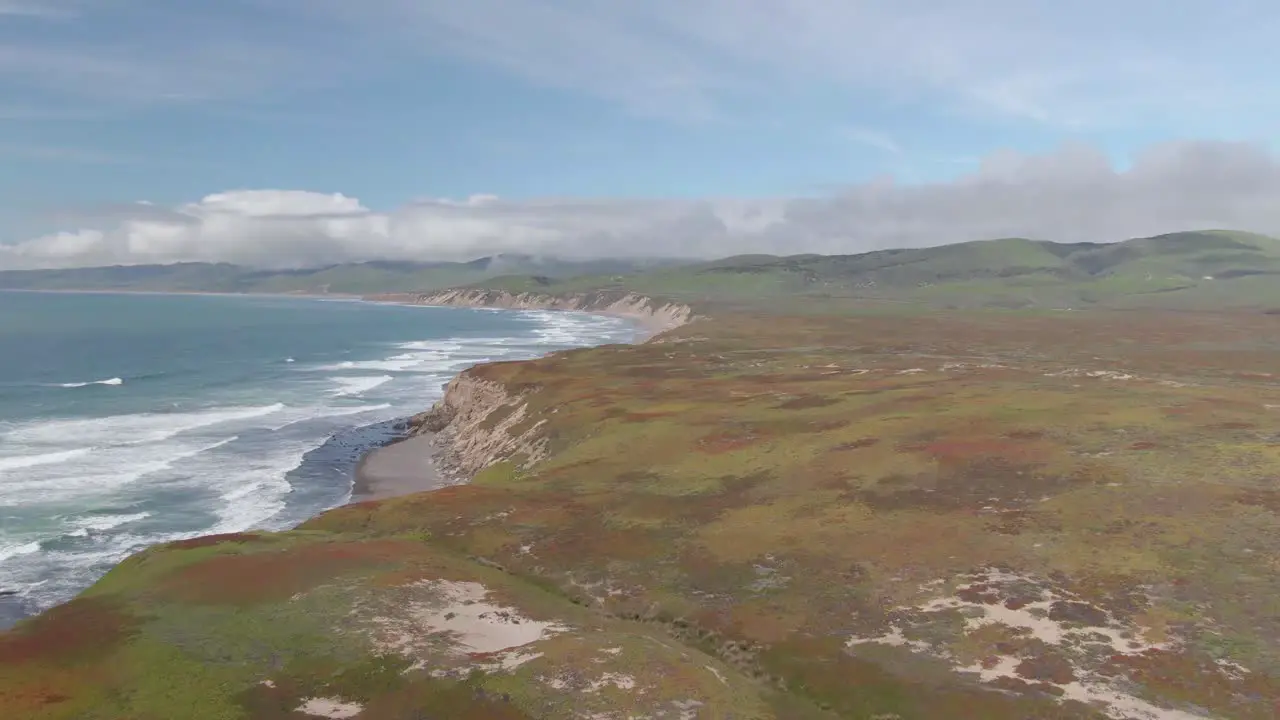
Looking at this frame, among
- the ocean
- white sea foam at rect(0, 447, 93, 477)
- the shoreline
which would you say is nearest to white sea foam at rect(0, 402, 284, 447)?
the ocean

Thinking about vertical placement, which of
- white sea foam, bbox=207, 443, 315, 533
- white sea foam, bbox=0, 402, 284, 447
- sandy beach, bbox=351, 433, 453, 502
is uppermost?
white sea foam, bbox=0, 402, 284, 447

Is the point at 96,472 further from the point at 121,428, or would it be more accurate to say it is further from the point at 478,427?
the point at 478,427

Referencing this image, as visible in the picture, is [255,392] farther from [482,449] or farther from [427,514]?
[427,514]

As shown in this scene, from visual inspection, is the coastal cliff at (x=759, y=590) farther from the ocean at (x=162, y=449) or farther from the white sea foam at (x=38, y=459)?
the white sea foam at (x=38, y=459)

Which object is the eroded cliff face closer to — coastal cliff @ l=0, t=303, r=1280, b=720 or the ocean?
the ocean

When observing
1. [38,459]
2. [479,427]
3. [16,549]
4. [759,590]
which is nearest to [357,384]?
[479,427]

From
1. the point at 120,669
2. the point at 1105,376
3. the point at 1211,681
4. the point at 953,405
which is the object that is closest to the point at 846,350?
the point at 1105,376

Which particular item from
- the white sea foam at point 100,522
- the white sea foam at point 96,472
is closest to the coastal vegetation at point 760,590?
the white sea foam at point 100,522
